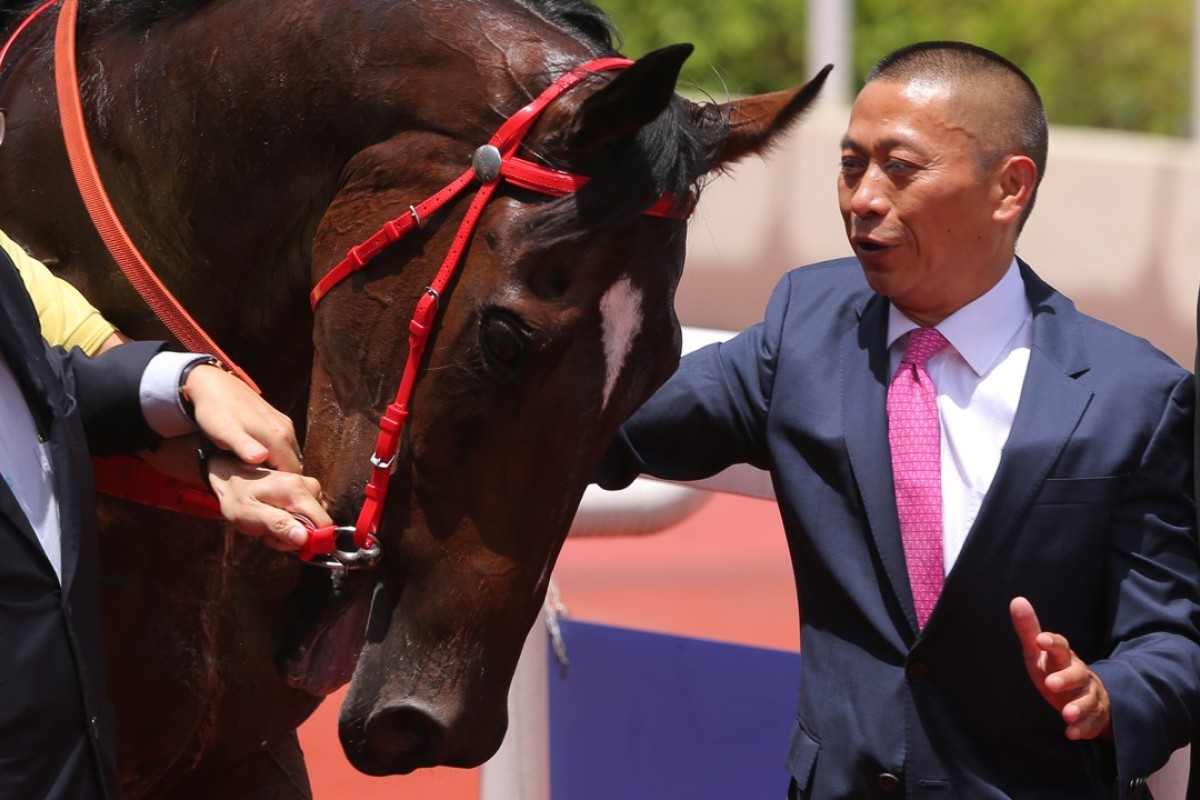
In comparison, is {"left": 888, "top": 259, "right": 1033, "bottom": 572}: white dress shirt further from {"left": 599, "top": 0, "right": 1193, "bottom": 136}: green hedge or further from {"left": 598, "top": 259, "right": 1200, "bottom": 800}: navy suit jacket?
{"left": 599, "top": 0, "right": 1193, "bottom": 136}: green hedge

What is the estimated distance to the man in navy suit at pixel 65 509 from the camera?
213 centimetres

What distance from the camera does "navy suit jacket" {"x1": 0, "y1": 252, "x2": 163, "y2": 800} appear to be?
2123 millimetres

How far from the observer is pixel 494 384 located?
2334 millimetres

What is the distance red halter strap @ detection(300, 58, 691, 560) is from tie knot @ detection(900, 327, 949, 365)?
0.48 meters

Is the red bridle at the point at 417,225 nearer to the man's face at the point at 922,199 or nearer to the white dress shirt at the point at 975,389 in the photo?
the man's face at the point at 922,199

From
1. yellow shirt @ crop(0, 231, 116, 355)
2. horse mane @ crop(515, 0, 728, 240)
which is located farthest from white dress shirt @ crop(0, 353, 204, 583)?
horse mane @ crop(515, 0, 728, 240)

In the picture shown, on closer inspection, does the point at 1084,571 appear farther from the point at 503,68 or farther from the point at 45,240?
the point at 45,240

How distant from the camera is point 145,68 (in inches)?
107

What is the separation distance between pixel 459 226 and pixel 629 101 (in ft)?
0.98

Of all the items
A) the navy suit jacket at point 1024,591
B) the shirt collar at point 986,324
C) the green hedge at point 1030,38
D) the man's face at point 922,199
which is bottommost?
the green hedge at point 1030,38

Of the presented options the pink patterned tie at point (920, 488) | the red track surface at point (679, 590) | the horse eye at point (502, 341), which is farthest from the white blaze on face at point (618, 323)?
the red track surface at point (679, 590)

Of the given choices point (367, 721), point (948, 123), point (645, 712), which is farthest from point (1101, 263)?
point (367, 721)

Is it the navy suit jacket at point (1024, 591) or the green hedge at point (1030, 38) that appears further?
the green hedge at point (1030, 38)

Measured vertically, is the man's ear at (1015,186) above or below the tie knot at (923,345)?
above
